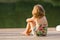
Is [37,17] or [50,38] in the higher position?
[37,17]

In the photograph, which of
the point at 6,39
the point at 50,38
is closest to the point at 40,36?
the point at 50,38

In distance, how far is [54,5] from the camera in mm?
12453

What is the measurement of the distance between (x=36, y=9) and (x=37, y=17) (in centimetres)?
13

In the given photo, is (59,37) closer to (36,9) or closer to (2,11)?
(36,9)

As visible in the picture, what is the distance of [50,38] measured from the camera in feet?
13.7

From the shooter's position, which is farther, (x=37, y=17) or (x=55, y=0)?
(x=55, y=0)

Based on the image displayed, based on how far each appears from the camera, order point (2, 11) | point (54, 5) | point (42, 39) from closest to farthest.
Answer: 1. point (42, 39)
2. point (2, 11)
3. point (54, 5)

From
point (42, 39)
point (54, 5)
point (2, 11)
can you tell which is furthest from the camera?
point (54, 5)

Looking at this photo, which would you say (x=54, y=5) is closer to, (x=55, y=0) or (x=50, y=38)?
(x=55, y=0)

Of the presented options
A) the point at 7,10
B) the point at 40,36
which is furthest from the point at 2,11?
the point at 40,36

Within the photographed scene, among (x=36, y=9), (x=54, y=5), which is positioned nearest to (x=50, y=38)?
(x=36, y=9)

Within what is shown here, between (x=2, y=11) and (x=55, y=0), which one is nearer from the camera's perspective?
(x=2, y=11)

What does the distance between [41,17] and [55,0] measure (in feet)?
28.4

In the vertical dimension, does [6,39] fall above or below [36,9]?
below
